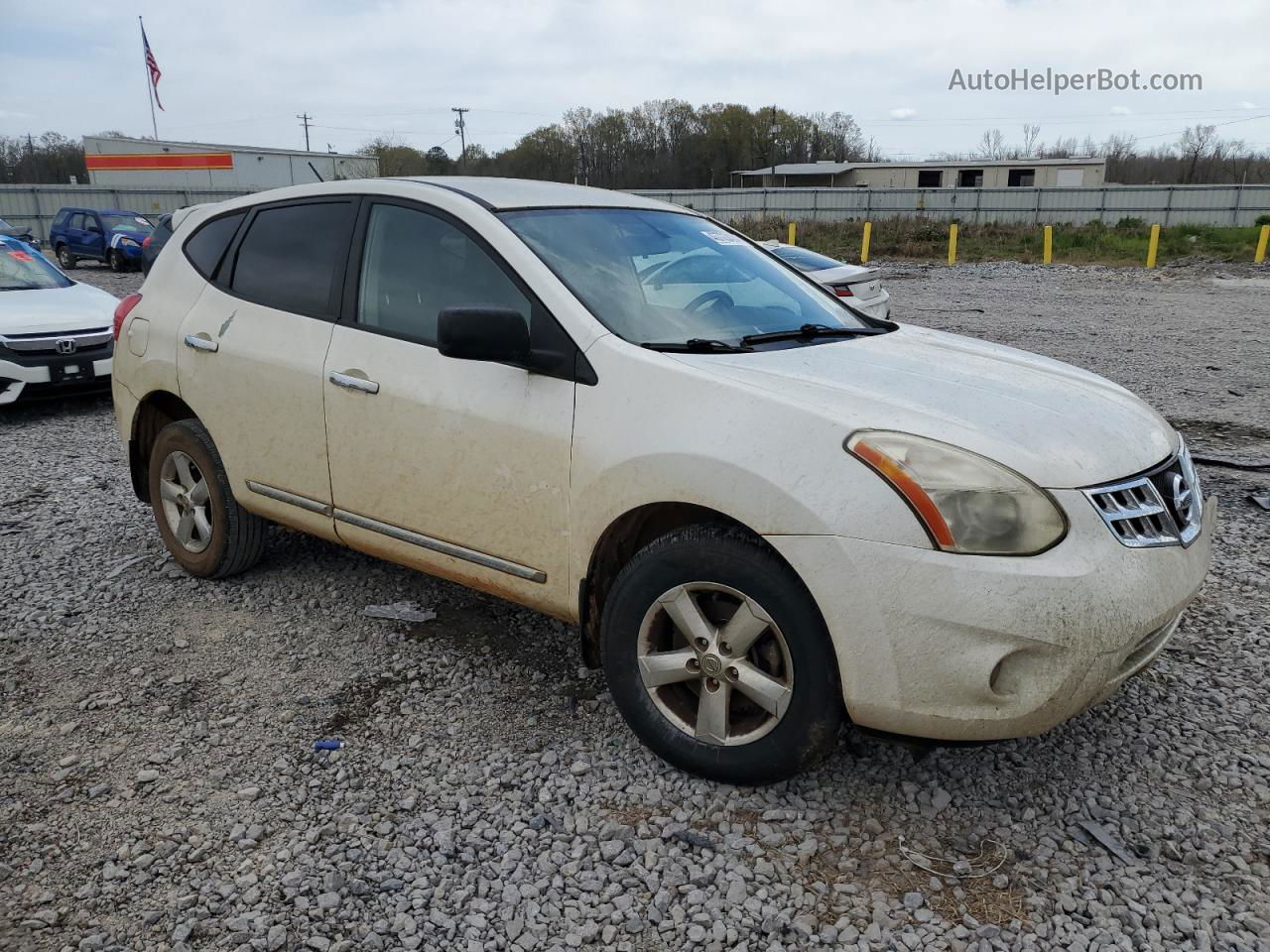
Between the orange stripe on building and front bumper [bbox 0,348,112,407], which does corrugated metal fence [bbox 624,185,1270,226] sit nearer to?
front bumper [bbox 0,348,112,407]

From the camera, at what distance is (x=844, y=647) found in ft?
8.27

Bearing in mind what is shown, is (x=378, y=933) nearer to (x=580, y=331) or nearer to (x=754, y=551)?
(x=754, y=551)

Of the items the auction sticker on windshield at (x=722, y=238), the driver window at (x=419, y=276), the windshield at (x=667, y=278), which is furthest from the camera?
the auction sticker on windshield at (x=722, y=238)

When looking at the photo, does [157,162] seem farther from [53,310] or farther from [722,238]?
[722,238]

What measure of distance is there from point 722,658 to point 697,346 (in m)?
1.01

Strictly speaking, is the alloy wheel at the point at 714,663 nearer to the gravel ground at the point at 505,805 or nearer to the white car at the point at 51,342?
the gravel ground at the point at 505,805

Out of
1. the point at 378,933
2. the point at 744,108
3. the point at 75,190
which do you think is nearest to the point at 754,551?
the point at 378,933

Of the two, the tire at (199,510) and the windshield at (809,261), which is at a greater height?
the windshield at (809,261)

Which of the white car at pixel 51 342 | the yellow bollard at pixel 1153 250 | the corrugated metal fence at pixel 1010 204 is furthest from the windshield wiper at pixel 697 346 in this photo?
the corrugated metal fence at pixel 1010 204

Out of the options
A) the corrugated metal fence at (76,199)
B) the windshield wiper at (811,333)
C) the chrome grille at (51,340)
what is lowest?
the chrome grille at (51,340)

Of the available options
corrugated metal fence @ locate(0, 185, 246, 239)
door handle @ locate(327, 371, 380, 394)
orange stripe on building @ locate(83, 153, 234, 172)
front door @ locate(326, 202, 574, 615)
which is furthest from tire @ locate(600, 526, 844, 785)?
orange stripe on building @ locate(83, 153, 234, 172)

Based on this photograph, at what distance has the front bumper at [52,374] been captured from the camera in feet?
26.8

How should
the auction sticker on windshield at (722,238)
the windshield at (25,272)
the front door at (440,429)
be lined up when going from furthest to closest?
the windshield at (25,272), the auction sticker on windshield at (722,238), the front door at (440,429)

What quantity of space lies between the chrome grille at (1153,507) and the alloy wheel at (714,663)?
0.92m
